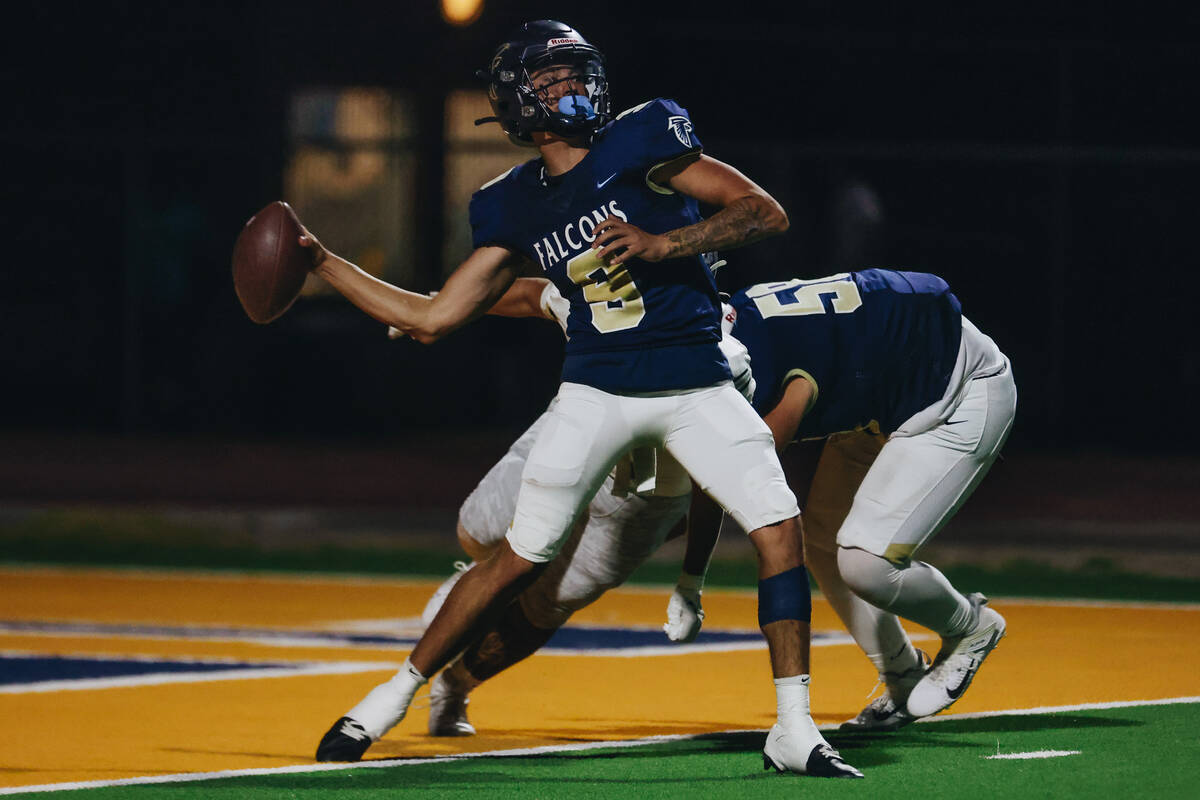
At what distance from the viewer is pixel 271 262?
773 centimetres

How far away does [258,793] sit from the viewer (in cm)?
707

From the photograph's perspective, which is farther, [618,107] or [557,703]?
[618,107]

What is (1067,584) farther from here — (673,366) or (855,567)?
(673,366)

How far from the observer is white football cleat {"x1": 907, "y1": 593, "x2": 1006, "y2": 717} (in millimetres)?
8109

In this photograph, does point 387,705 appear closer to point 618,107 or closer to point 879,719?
point 879,719

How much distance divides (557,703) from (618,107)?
1173 centimetres

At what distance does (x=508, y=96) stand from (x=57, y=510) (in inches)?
349

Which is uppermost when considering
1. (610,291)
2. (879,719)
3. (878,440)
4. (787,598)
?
(610,291)

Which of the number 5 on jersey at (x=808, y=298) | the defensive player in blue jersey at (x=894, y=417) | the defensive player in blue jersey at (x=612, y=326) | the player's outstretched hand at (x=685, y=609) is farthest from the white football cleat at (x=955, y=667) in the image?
the number 5 on jersey at (x=808, y=298)

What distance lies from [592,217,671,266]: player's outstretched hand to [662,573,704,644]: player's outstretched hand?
1.16 meters

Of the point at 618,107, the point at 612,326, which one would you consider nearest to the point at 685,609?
the point at 612,326

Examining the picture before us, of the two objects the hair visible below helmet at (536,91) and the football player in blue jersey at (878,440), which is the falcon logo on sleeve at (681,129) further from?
the football player in blue jersey at (878,440)

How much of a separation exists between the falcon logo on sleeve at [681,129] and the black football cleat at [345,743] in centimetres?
213

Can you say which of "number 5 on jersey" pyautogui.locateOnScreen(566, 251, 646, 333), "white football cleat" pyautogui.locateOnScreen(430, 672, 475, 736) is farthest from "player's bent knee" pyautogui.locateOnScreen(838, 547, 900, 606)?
"white football cleat" pyautogui.locateOnScreen(430, 672, 475, 736)
